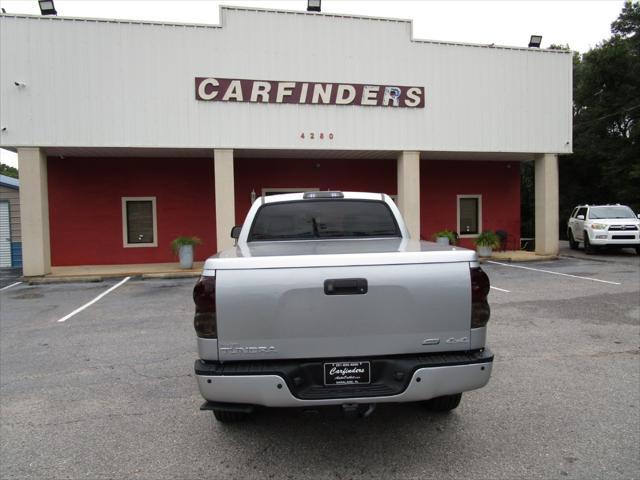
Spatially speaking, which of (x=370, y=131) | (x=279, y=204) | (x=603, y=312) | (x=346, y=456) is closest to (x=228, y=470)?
(x=346, y=456)

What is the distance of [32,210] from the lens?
42.7 ft

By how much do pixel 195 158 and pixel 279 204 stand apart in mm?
12421

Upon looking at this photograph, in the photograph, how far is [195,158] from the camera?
16.1 meters

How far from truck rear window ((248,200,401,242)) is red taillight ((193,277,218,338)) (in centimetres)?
164

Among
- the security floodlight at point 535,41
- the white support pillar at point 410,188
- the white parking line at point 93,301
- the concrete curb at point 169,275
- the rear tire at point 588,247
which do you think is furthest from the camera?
the rear tire at point 588,247

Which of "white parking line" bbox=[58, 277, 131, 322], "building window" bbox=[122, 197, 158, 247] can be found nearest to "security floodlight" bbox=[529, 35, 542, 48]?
"building window" bbox=[122, 197, 158, 247]

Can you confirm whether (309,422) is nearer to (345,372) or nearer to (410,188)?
(345,372)

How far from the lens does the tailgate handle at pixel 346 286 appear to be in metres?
2.79

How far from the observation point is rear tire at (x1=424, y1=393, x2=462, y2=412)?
12.2 ft

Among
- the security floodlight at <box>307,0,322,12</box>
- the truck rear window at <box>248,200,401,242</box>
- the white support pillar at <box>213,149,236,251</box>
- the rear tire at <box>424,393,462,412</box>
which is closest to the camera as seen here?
the rear tire at <box>424,393,462,412</box>

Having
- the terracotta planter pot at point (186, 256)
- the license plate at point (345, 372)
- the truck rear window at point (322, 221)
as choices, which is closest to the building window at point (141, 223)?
the terracotta planter pot at point (186, 256)

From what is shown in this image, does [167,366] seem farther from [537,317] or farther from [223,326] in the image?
[537,317]

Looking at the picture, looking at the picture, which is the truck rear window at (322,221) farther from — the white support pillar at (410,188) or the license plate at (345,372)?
the white support pillar at (410,188)

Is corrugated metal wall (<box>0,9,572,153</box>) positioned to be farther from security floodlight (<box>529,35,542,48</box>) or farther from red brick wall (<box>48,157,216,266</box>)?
red brick wall (<box>48,157,216,266</box>)
